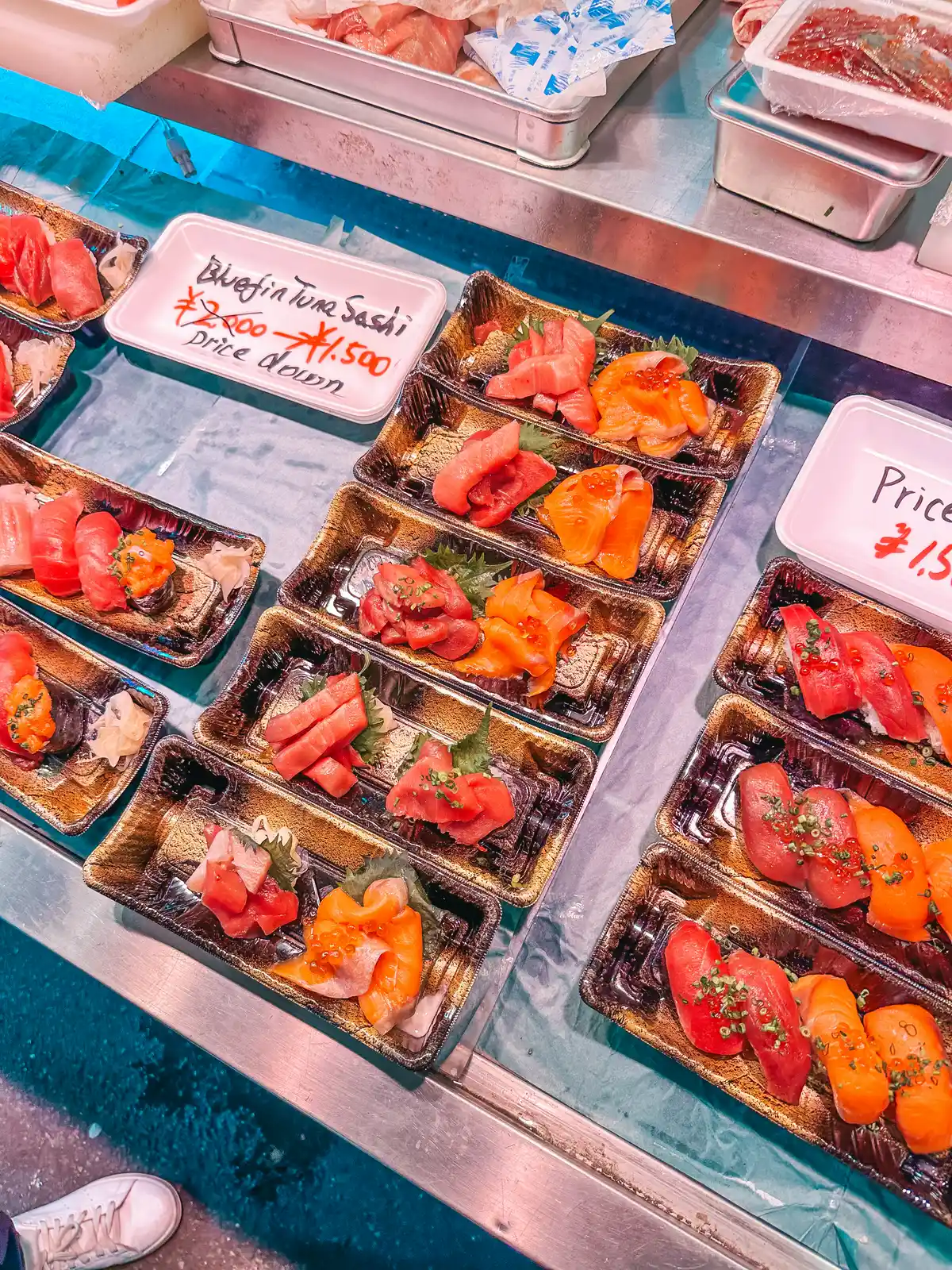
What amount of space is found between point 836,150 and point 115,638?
2.56 m

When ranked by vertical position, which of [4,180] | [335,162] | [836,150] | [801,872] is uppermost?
[836,150]

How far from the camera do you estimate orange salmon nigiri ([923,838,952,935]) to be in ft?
7.34

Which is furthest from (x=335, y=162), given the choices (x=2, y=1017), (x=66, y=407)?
(x=2, y=1017)

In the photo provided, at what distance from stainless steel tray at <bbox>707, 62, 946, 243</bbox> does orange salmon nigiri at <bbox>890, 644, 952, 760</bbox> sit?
4.05ft

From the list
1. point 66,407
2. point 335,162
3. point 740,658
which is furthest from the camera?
point 66,407

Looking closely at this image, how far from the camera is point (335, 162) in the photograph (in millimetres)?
3096

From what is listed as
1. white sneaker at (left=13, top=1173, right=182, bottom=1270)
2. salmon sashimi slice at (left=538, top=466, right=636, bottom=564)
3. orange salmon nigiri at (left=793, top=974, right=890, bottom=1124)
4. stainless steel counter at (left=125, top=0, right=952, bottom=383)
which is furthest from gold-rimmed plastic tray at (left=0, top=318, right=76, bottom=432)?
orange salmon nigiri at (left=793, top=974, right=890, bottom=1124)

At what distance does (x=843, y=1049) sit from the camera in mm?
2080

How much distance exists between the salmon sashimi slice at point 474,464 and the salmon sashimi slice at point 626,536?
0.42 metres

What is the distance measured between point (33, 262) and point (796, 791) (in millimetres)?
3495

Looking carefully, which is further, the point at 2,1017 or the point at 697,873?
the point at 2,1017

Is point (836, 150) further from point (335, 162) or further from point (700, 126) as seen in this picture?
point (335, 162)

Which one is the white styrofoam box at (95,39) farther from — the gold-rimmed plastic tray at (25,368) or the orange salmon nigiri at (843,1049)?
the orange salmon nigiri at (843,1049)

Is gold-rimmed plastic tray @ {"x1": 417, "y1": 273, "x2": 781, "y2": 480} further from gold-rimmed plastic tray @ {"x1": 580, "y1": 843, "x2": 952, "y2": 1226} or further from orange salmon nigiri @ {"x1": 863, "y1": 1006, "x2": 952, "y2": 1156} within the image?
orange salmon nigiri @ {"x1": 863, "y1": 1006, "x2": 952, "y2": 1156}
